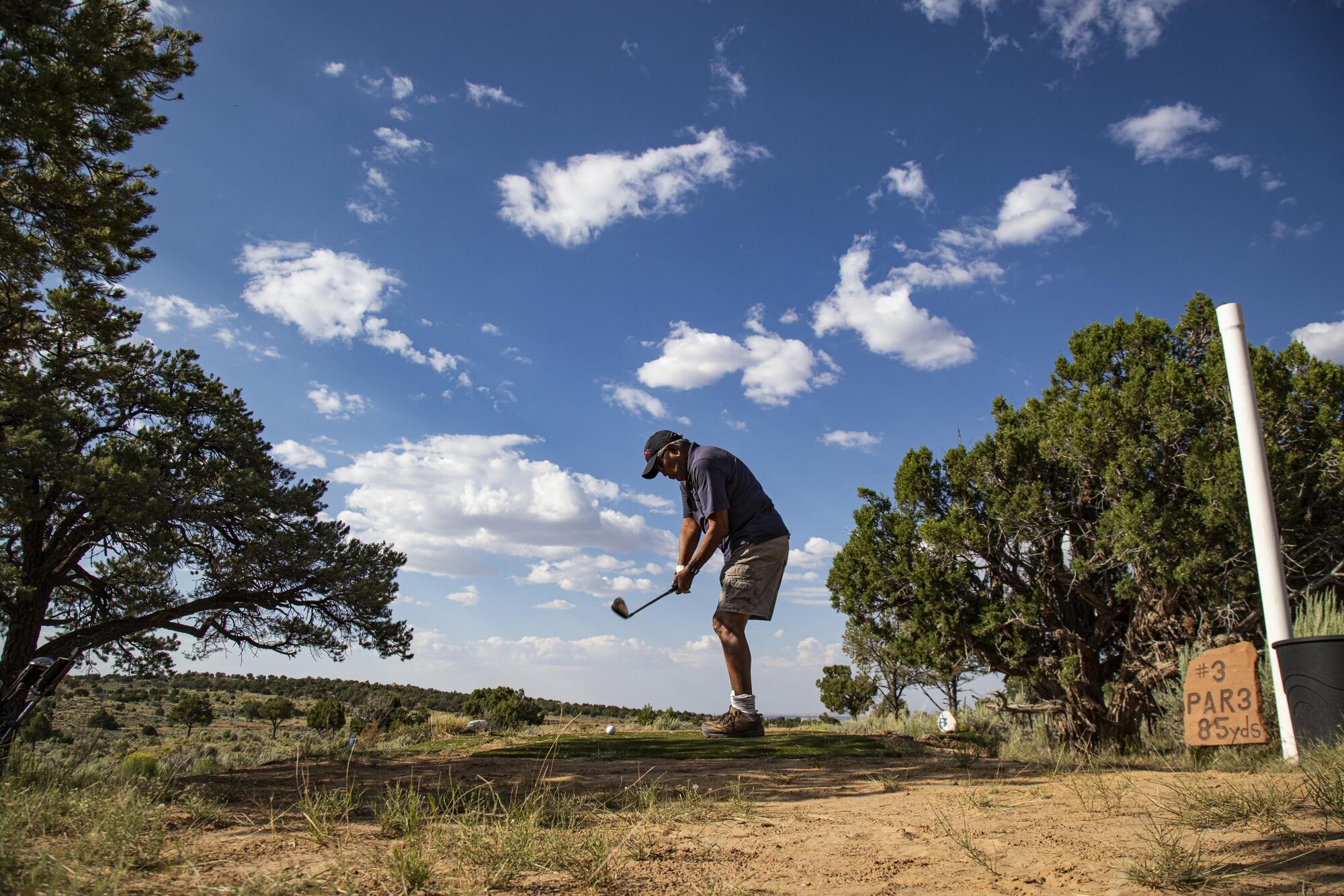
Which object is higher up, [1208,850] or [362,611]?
[362,611]

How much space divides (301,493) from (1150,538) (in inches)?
630

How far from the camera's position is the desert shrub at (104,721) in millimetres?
22853

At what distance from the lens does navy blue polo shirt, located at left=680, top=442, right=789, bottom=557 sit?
564 centimetres

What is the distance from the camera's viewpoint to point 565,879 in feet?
8.14

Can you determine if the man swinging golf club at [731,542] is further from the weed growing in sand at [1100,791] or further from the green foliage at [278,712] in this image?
the green foliage at [278,712]

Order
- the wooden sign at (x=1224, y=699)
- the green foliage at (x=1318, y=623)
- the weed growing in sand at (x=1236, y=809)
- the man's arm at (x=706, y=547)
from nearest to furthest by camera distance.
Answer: the weed growing in sand at (x=1236, y=809), the man's arm at (x=706, y=547), the wooden sign at (x=1224, y=699), the green foliage at (x=1318, y=623)

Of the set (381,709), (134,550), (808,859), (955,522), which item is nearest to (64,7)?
(808,859)

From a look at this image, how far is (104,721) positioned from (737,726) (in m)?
25.7

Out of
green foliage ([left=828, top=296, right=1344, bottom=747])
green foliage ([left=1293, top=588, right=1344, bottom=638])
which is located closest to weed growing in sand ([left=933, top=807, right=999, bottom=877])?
green foliage ([left=1293, top=588, right=1344, bottom=638])

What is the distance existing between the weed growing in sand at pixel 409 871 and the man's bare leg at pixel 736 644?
3.39m

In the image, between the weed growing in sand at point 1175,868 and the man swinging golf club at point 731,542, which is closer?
the weed growing in sand at point 1175,868

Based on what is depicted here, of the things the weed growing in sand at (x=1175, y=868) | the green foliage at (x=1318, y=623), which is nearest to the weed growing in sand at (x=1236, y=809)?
the weed growing in sand at (x=1175, y=868)

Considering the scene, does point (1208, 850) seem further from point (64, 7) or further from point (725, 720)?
point (64, 7)

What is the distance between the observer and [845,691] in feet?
93.8
